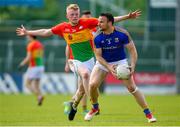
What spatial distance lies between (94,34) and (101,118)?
248 centimetres

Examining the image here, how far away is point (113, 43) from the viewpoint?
1798 centimetres

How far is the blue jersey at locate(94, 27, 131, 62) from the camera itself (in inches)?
704

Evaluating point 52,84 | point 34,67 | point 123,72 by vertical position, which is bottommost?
point 52,84

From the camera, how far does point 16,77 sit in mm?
40438

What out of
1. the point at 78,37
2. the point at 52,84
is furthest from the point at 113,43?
the point at 52,84

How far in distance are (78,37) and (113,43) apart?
1.88 m

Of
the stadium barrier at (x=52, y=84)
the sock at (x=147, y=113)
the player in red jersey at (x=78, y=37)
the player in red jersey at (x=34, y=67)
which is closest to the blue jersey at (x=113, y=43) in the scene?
the sock at (x=147, y=113)

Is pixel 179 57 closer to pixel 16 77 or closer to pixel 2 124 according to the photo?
pixel 16 77

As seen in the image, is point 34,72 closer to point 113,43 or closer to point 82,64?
point 82,64

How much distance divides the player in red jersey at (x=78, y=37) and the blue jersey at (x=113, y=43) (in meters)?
1.33

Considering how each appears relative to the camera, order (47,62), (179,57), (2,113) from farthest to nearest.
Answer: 1. (47,62)
2. (179,57)
3. (2,113)

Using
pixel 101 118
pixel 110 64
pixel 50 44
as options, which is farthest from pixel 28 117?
pixel 50 44

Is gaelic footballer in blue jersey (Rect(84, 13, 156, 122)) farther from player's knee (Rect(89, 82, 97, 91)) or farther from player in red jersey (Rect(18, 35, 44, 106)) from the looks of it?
player in red jersey (Rect(18, 35, 44, 106))

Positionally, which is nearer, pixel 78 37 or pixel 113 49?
pixel 113 49
